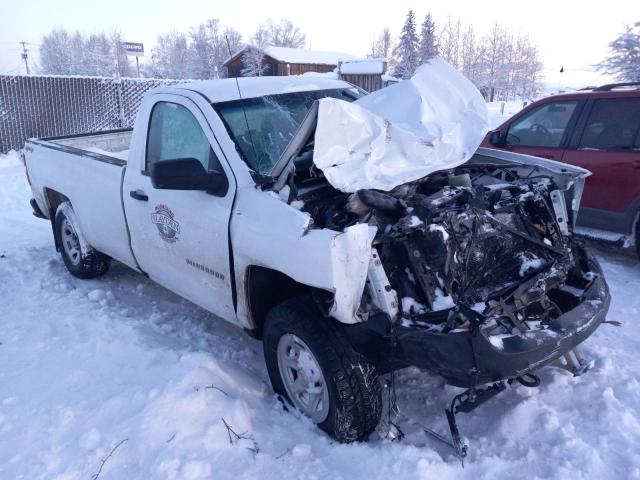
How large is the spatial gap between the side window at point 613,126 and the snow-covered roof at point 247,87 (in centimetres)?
309

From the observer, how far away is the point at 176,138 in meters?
3.94

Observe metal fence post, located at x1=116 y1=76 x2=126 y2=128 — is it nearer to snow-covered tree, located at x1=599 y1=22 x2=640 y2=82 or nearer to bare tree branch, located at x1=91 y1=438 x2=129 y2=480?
bare tree branch, located at x1=91 y1=438 x2=129 y2=480

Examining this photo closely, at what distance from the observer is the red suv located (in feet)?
17.6

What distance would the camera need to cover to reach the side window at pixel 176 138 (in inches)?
144

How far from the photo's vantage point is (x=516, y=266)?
3271 millimetres

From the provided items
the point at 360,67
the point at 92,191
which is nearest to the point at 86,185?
the point at 92,191

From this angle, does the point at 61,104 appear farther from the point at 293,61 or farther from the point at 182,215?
the point at 293,61

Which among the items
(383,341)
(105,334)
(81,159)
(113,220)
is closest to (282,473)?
(383,341)

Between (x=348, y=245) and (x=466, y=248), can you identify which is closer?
(x=348, y=245)

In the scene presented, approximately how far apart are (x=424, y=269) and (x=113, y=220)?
2.90m

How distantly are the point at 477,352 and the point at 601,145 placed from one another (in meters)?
4.06

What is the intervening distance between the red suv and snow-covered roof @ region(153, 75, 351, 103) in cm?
301

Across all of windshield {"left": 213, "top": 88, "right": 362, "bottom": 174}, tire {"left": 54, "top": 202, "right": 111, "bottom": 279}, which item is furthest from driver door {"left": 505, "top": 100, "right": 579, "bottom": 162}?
tire {"left": 54, "top": 202, "right": 111, "bottom": 279}

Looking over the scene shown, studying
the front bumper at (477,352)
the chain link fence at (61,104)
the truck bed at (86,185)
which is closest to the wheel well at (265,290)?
the front bumper at (477,352)
